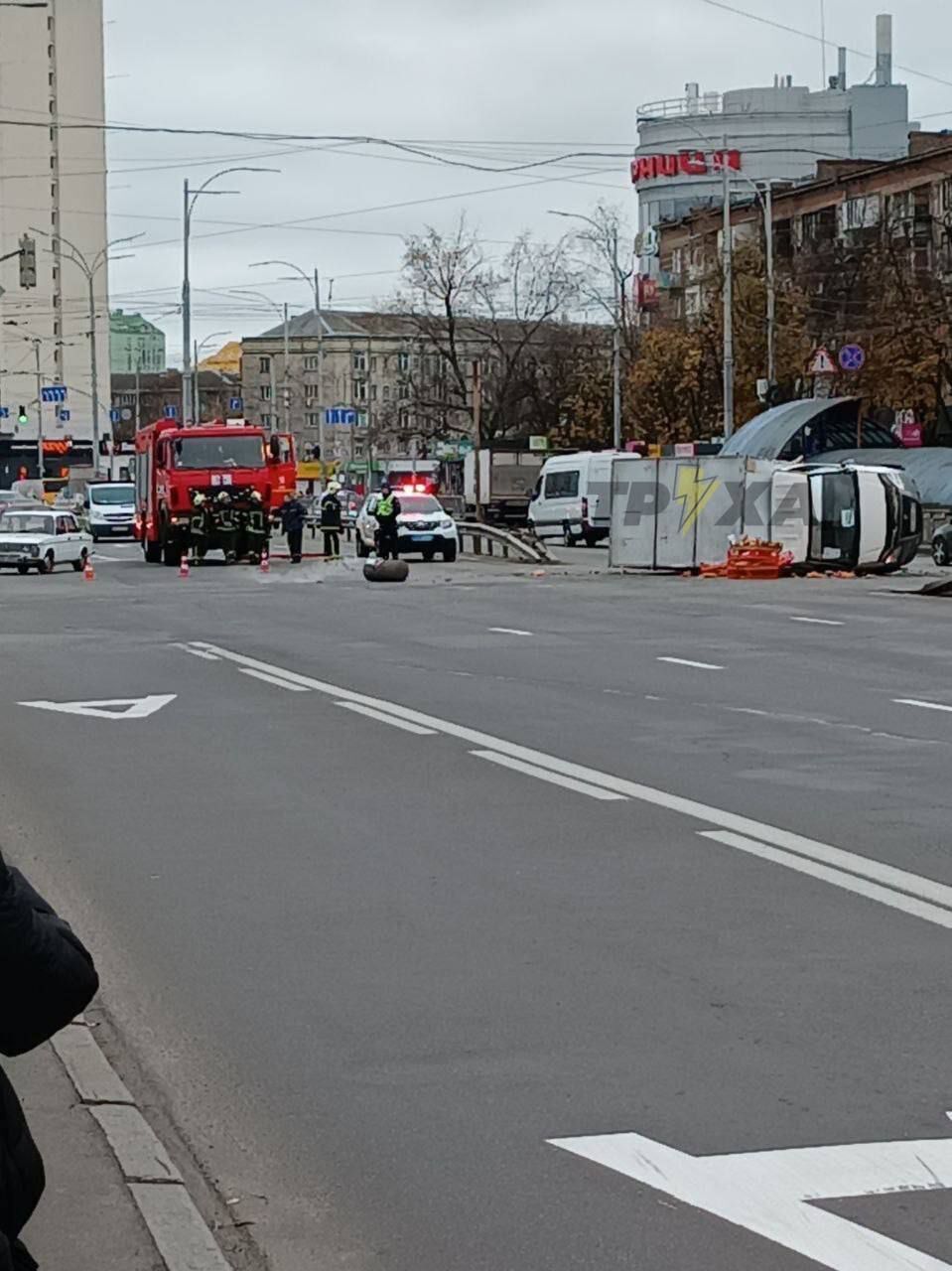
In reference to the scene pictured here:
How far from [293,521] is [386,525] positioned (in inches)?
192

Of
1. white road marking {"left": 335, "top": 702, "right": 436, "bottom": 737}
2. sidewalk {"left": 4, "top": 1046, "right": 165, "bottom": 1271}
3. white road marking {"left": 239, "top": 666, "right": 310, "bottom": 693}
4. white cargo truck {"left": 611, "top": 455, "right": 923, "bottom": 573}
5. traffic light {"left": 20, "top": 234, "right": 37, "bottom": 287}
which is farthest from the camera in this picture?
traffic light {"left": 20, "top": 234, "right": 37, "bottom": 287}

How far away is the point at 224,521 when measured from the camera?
1868 inches

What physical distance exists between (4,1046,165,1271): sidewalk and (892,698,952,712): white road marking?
1076cm

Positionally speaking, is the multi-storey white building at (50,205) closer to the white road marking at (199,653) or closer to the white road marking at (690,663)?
the white road marking at (199,653)

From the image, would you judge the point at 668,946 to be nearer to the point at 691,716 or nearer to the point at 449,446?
the point at 691,716

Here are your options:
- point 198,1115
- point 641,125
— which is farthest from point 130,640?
point 641,125

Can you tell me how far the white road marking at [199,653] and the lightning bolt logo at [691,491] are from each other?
17641 mm

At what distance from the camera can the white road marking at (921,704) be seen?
1628 cm

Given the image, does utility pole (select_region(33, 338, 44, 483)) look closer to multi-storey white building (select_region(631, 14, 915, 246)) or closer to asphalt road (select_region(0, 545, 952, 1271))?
multi-storey white building (select_region(631, 14, 915, 246))

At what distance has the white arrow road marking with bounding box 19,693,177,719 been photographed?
16.7 m

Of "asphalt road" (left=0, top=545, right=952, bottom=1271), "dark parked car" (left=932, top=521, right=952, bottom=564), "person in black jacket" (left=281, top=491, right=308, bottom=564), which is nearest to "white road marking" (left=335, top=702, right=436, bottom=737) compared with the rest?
"asphalt road" (left=0, top=545, right=952, bottom=1271)

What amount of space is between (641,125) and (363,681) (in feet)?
405

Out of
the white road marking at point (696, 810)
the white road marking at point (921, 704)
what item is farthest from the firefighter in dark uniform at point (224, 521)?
the white road marking at point (921, 704)

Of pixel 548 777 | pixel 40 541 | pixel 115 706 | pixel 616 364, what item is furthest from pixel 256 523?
pixel 548 777
